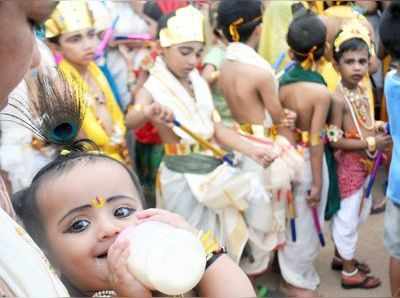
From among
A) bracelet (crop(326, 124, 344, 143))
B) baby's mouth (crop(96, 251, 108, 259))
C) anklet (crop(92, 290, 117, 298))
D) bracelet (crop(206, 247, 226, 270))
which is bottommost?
bracelet (crop(326, 124, 344, 143))

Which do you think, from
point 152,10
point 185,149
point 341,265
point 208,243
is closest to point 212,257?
point 208,243

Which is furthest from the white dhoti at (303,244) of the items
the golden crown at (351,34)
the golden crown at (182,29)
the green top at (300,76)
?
the golden crown at (182,29)

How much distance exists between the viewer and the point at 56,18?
317 centimetres

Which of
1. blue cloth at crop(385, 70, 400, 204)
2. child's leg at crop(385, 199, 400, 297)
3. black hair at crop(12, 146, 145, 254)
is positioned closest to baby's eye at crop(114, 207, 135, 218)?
black hair at crop(12, 146, 145, 254)

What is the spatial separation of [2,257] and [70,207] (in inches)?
14.0

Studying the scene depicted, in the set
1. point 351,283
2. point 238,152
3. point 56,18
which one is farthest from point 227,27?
point 351,283

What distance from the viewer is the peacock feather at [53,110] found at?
1396 millimetres

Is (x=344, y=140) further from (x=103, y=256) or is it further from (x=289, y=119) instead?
(x=103, y=256)

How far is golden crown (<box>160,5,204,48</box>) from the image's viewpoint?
3.16 meters

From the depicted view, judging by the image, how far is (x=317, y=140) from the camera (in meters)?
3.16

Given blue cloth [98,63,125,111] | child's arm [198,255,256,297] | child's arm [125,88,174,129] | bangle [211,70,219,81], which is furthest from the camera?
bangle [211,70,219,81]

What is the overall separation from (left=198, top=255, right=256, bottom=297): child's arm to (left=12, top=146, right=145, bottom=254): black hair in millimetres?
284

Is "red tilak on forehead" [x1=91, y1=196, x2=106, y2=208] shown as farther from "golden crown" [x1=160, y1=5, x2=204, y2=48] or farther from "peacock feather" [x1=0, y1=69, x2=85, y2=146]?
"golden crown" [x1=160, y1=5, x2=204, y2=48]

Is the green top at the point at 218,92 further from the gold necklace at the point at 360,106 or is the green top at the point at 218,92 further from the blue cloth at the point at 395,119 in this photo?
the blue cloth at the point at 395,119
